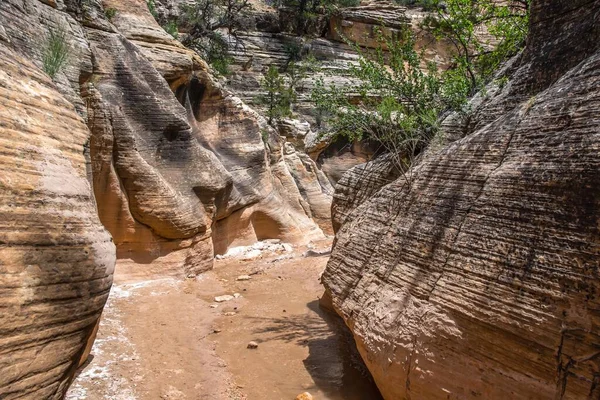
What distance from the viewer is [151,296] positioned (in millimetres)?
7062

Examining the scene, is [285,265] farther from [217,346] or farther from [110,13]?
[110,13]

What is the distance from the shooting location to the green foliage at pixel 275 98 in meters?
17.8

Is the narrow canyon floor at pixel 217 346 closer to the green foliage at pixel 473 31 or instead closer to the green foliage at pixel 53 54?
the green foliage at pixel 53 54

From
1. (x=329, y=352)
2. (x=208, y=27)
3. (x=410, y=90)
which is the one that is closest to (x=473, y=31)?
(x=410, y=90)

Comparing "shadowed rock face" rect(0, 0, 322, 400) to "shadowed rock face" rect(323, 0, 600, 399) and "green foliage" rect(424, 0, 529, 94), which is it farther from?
"green foliage" rect(424, 0, 529, 94)

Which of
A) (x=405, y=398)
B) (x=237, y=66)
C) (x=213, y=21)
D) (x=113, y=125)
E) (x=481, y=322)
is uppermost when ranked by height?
(x=213, y=21)

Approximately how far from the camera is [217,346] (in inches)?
213

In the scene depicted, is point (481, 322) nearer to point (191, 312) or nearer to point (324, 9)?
point (191, 312)

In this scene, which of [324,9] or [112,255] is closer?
[112,255]

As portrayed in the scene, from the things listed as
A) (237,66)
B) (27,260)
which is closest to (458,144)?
(27,260)

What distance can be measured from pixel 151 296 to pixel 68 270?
4804mm

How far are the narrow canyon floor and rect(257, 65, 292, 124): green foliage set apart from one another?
10958 mm

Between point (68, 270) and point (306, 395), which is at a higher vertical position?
point (68, 270)

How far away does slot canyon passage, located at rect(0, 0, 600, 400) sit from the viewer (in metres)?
2.45
